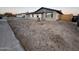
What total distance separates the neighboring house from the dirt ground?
4 cm

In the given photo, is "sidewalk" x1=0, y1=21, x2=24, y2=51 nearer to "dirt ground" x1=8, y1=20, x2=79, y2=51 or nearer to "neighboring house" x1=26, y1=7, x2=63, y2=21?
"dirt ground" x1=8, y1=20, x2=79, y2=51

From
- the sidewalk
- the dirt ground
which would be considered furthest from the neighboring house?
the sidewalk

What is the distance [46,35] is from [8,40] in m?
0.32

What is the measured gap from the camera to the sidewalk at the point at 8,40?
1113mm

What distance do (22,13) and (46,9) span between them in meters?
0.21

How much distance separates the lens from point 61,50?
1.12 meters

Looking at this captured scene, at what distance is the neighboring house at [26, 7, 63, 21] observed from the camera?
1.14 metres

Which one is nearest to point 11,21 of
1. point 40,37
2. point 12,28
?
point 12,28

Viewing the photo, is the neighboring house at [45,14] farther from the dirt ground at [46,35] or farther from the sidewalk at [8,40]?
the sidewalk at [8,40]

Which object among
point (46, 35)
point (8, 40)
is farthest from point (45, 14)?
point (8, 40)

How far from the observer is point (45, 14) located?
1144mm

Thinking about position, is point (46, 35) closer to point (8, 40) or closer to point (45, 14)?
point (45, 14)

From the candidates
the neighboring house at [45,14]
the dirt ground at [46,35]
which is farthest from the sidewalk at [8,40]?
the neighboring house at [45,14]
